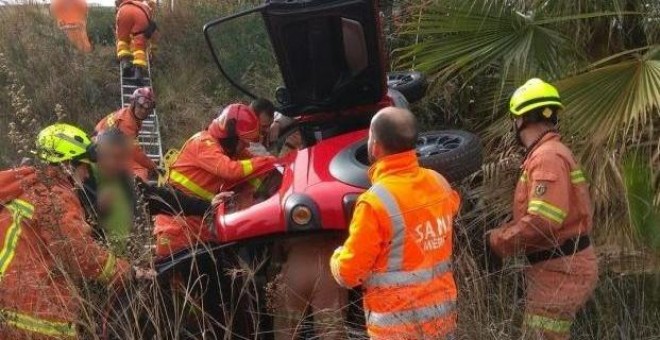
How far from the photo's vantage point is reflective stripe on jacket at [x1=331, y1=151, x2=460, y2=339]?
9.98 feet

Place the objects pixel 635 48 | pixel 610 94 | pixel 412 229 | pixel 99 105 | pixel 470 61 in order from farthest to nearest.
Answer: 1. pixel 99 105
2. pixel 470 61
3. pixel 635 48
4. pixel 610 94
5. pixel 412 229

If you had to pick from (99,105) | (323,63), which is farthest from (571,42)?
(99,105)

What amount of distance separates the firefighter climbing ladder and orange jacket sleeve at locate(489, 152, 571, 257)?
5821 millimetres

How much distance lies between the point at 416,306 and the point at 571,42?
2.72 meters

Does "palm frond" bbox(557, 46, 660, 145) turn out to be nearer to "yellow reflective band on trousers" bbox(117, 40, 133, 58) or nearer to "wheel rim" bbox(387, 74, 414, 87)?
"wheel rim" bbox(387, 74, 414, 87)

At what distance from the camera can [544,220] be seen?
3.57 m

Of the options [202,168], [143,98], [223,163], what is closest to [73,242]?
[223,163]

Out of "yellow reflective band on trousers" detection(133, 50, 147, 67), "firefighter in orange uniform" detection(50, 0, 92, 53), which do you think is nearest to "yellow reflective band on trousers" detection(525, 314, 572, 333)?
Answer: "yellow reflective band on trousers" detection(133, 50, 147, 67)

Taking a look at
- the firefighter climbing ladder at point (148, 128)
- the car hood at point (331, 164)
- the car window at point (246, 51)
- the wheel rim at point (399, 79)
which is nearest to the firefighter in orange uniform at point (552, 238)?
the car hood at point (331, 164)

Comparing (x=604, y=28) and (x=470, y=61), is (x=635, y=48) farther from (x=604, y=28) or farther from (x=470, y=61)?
(x=470, y=61)

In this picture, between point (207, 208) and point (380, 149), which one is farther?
point (207, 208)

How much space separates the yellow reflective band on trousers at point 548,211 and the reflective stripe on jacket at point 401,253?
0.59m

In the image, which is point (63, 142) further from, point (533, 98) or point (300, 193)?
point (533, 98)

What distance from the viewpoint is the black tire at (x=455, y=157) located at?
12.6 feet
